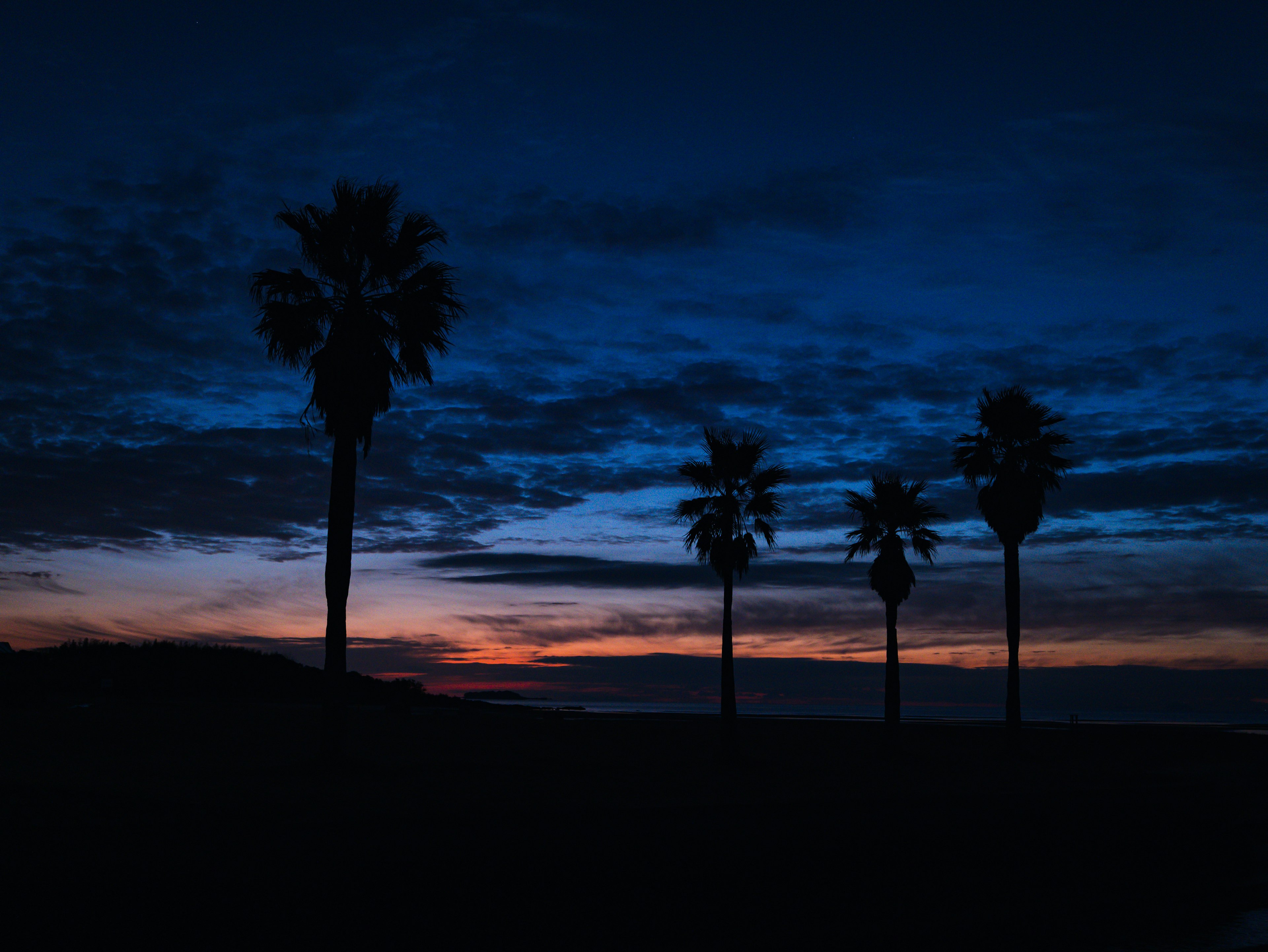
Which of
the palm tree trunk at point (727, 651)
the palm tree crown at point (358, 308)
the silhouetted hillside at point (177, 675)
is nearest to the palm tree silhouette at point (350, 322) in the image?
the palm tree crown at point (358, 308)

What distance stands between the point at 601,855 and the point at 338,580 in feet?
39.1

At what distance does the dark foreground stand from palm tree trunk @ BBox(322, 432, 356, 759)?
95 cm

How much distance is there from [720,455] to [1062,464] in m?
13.8

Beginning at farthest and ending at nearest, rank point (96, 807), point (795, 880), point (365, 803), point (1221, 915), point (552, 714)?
point (552, 714) < point (365, 803) < point (96, 807) < point (795, 880) < point (1221, 915)

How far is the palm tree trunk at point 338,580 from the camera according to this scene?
21.8 meters

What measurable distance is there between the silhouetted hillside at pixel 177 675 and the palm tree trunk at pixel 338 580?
26.7 metres

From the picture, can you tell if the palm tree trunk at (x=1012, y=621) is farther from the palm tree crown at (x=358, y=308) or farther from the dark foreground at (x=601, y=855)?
the palm tree crown at (x=358, y=308)

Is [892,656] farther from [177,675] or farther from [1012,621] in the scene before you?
[177,675]

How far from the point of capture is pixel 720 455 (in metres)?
34.3

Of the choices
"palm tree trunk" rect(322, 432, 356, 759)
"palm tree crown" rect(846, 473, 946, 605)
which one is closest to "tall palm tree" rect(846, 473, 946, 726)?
"palm tree crown" rect(846, 473, 946, 605)

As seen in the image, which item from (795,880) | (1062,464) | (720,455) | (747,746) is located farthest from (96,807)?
(1062,464)

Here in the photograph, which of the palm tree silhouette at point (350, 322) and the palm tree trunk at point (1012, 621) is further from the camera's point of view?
the palm tree trunk at point (1012, 621)

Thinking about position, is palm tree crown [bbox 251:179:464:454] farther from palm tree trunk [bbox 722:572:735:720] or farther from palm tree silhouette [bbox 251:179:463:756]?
palm tree trunk [bbox 722:572:735:720]

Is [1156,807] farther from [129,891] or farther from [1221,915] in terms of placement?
[129,891]
